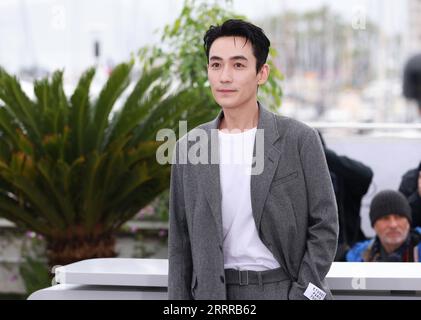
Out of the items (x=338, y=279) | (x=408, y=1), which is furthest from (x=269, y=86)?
(x=408, y=1)

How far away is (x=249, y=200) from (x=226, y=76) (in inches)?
17.1

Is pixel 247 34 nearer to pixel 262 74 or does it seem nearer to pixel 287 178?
pixel 262 74

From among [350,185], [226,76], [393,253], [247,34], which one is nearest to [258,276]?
[226,76]

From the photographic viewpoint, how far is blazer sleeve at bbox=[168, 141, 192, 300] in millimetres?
2955

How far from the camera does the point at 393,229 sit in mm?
5848

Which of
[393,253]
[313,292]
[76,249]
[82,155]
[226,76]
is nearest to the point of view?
[313,292]

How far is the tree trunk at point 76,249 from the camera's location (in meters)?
7.09

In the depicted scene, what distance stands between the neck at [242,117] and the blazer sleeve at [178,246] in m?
0.24

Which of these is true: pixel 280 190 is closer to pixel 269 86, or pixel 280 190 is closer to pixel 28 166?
pixel 28 166

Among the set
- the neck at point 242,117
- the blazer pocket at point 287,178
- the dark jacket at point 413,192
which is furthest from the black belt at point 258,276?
the dark jacket at point 413,192

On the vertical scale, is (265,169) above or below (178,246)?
above

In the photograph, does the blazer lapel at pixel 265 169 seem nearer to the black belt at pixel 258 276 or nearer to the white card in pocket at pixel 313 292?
the black belt at pixel 258 276

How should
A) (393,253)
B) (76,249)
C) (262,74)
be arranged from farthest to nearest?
(76,249), (393,253), (262,74)
